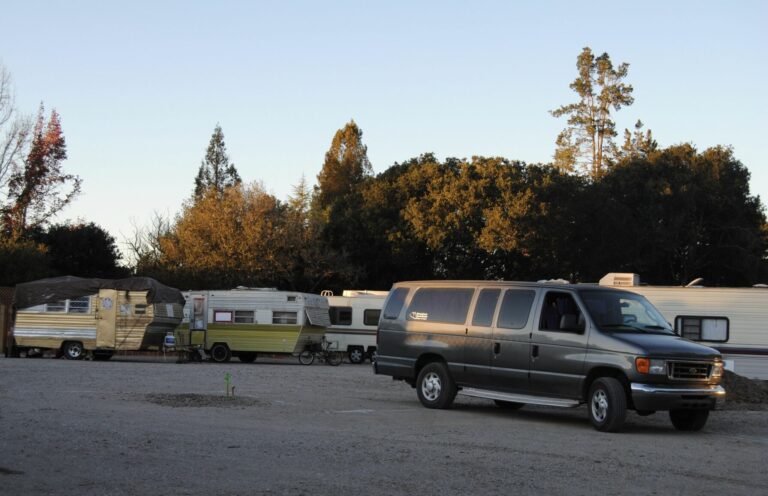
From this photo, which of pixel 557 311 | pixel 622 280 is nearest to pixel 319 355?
pixel 622 280

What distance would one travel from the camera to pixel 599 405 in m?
14.2

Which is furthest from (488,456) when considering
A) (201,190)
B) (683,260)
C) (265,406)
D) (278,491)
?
(201,190)

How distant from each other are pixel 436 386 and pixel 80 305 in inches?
792

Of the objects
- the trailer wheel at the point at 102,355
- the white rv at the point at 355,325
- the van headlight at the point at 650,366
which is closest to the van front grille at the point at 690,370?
the van headlight at the point at 650,366

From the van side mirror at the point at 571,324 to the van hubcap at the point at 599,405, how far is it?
1.03 meters

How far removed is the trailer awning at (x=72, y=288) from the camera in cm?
3259

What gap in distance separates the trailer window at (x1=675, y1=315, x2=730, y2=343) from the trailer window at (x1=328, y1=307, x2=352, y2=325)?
1791 centimetres

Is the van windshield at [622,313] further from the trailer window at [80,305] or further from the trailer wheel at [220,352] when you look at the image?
the trailer wheel at [220,352]

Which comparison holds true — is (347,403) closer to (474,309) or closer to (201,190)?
(474,309)

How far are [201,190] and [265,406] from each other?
66.4 meters

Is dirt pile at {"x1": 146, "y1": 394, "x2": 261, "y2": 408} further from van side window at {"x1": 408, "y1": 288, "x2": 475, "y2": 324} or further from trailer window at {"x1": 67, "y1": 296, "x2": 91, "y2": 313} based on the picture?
trailer window at {"x1": 67, "y1": 296, "x2": 91, "y2": 313}

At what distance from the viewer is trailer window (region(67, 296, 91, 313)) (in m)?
32.9

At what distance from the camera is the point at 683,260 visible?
195 ft

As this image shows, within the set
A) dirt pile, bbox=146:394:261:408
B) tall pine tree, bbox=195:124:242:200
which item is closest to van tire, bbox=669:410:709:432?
dirt pile, bbox=146:394:261:408
